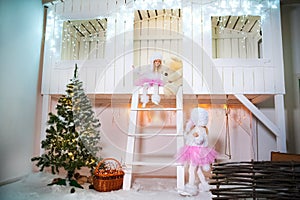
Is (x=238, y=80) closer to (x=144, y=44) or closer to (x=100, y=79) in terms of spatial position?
(x=144, y=44)

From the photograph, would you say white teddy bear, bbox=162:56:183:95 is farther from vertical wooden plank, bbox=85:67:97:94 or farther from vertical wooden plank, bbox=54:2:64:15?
vertical wooden plank, bbox=54:2:64:15

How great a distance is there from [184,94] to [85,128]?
1.10 m

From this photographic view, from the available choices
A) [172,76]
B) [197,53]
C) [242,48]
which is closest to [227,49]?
[242,48]

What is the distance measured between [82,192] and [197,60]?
1.72 m

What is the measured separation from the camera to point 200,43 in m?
2.49

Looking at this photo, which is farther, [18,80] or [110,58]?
[110,58]

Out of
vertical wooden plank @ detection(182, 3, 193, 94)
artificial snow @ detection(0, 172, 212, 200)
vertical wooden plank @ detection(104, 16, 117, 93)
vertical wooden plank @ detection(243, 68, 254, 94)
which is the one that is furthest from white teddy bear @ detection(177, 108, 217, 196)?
vertical wooden plank @ detection(104, 16, 117, 93)

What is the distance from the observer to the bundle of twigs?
103 centimetres

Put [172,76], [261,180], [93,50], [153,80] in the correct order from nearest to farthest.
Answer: [261,180], [153,80], [172,76], [93,50]

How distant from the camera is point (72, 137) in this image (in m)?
2.16

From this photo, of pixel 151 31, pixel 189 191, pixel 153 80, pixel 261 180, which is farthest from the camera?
pixel 151 31

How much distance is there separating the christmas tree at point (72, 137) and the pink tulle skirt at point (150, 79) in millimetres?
583

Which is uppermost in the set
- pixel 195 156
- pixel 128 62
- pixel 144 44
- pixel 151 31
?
pixel 151 31

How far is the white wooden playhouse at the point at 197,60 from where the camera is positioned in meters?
2.47
